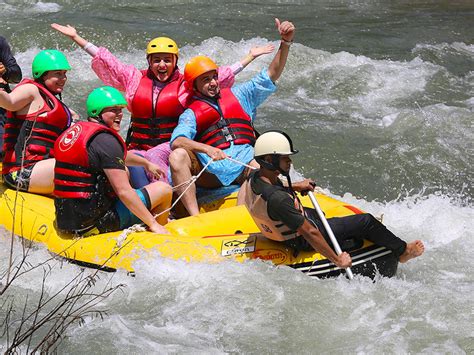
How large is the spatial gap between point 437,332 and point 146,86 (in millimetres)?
3070

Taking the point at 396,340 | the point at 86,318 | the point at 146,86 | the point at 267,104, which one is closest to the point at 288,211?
the point at 396,340

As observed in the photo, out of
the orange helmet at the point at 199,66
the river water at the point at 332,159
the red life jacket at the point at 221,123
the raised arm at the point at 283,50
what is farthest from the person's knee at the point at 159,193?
the raised arm at the point at 283,50

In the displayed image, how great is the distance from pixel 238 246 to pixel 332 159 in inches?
139

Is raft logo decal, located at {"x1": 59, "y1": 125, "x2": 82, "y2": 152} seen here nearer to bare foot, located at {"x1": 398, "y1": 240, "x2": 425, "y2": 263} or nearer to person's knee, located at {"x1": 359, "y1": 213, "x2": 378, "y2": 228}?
person's knee, located at {"x1": 359, "y1": 213, "x2": 378, "y2": 228}

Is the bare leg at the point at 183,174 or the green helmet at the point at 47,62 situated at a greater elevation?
the green helmet at the point at 47,62

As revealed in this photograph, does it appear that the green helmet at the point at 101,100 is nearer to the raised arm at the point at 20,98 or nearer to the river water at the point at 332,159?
the raised arm at the point at 20,98

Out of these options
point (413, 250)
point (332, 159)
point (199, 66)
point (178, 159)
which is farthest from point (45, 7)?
point (413, 250)

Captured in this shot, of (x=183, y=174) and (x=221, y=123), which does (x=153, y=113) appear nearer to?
(x=221, y=123)

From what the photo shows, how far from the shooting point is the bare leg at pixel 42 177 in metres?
6.18

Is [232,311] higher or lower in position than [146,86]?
lower

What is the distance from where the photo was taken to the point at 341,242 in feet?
18.4

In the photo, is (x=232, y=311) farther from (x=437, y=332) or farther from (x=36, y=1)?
(x=36, y=1)

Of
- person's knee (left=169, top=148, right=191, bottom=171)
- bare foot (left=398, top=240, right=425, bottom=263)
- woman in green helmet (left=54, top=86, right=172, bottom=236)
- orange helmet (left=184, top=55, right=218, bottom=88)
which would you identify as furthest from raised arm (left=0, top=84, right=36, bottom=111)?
bare foot (left=398, top=240, right=425, bottom=263)

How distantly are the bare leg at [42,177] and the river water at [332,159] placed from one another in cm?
44
